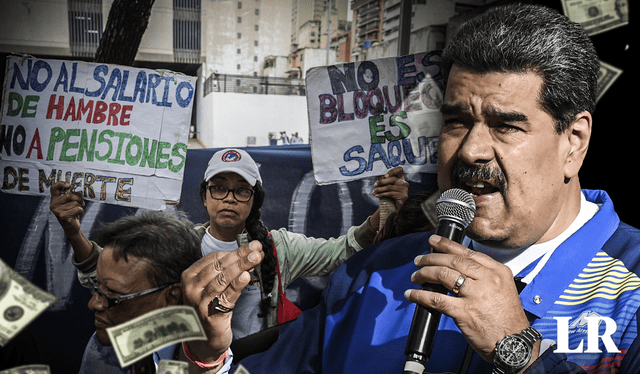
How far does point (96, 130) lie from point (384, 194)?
1.32 metres

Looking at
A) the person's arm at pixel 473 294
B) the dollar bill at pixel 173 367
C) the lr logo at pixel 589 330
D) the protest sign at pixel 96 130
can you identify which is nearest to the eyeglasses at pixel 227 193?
the protest sign at pixel 96 130

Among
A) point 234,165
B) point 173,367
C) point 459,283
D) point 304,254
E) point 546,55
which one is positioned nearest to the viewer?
point 459,283

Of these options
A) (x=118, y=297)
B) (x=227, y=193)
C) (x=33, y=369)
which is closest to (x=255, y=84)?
(x=227, y=193)

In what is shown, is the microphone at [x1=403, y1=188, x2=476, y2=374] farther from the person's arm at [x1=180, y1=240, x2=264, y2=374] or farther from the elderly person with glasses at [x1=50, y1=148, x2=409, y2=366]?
the elderly person with glasses at [x1=50, y1=148, x2=409, y2=366]

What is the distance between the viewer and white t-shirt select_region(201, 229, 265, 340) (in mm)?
1957

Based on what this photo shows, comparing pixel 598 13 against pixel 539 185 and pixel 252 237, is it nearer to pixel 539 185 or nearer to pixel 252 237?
pixel 539 185

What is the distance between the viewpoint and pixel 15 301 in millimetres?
1308

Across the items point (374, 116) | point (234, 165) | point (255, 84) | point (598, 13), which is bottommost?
point (234, 165)

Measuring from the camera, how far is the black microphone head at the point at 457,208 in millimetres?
1086

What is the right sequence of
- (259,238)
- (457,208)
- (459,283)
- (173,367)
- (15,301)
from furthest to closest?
(259,238) < (173,367) < (15,301) < (457,208) < (459,283)

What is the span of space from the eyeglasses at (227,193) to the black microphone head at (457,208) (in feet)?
3.50

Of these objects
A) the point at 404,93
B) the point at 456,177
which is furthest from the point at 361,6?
the point at 456,177

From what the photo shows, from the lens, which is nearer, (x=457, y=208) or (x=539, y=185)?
(x=457, y=208)

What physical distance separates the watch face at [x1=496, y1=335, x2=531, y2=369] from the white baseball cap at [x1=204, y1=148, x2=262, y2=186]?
1.28m
